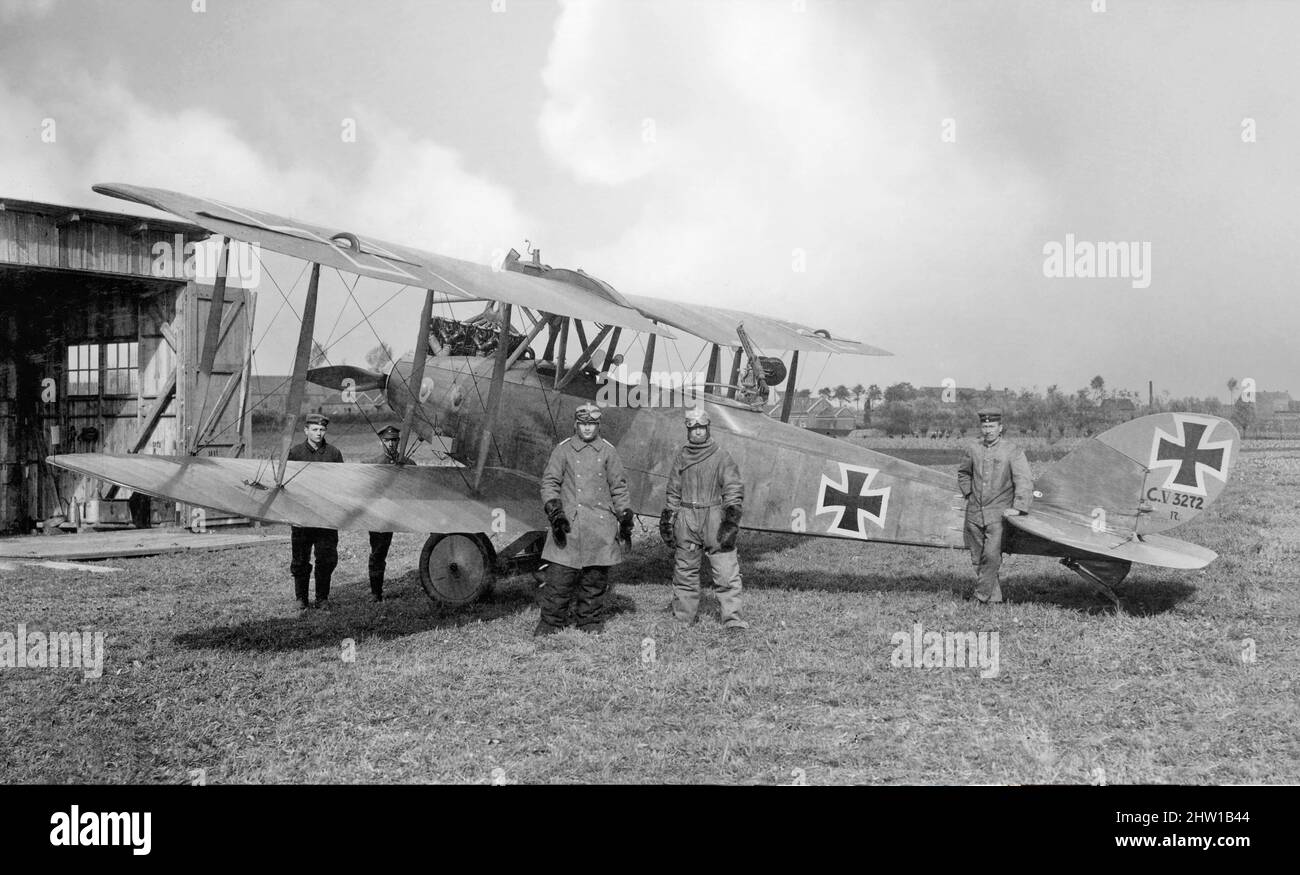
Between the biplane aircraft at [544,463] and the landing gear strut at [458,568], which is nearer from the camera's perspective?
the biplane aircraft at [544,463]

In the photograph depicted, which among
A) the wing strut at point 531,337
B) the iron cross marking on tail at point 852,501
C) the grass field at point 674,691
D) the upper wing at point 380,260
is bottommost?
the grass field at point 674,691

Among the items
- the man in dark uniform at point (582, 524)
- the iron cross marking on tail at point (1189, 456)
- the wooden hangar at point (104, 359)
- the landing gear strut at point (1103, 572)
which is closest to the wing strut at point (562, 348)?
the man in dark uniform at point (582, 524)

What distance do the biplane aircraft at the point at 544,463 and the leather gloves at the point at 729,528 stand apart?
3.47 ft

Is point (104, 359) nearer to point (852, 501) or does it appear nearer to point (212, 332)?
point (212, 332)

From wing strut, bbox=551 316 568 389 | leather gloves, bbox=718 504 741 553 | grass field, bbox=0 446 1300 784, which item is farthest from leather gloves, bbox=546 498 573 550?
wing strut, bbox=551 316 568 389

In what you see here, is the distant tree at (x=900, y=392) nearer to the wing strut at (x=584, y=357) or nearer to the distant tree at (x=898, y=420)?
the distant tree at (x=898, y=420)

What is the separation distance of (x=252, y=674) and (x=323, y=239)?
341 centimetres

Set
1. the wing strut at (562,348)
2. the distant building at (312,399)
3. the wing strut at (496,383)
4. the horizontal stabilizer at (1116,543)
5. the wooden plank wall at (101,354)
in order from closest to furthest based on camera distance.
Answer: the horizontal stabilizer at (1116,543) → the wing strut at (496,383) → the wing strut at (562,348) → the distant building at (312,399) → the wooden plank wall at (101,354)

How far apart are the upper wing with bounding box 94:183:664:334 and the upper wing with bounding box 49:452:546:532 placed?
5.92 ft

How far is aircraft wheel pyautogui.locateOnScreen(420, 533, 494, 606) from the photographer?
7.68 m

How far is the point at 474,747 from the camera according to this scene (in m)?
4.57

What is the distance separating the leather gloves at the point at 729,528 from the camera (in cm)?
698

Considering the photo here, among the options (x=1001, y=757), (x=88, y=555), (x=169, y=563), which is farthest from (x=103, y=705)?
(x=88, y=555)

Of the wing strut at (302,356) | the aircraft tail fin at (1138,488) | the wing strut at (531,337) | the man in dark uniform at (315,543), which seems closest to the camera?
the wing strut at (302,356)
